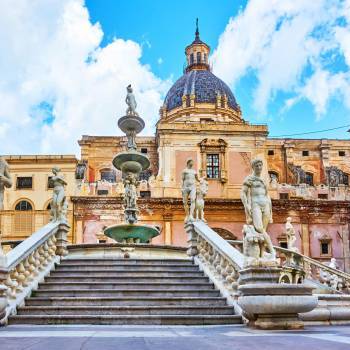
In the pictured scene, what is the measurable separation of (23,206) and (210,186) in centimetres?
1451

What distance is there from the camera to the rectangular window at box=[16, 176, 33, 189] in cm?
4106

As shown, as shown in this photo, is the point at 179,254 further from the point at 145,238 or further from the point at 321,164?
the point at 321,164

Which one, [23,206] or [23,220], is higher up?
[23,206]

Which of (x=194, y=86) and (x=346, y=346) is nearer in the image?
(x=346, y=346)

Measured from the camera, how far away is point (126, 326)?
28.0 ft

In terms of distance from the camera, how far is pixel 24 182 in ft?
135

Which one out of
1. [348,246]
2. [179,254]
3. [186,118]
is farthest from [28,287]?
[186,118]

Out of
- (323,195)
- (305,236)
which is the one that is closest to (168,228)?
(305,236)

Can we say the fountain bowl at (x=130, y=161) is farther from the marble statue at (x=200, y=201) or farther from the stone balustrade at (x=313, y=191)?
the stone balustrade at (x=313, y=191)

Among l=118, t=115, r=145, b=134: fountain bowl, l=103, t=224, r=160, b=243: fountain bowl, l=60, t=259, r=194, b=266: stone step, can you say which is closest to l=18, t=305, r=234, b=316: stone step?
l=60, t=259, r=194, b=266: stone step

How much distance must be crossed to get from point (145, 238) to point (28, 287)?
23.1 ft

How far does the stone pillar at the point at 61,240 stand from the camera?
1315 cm

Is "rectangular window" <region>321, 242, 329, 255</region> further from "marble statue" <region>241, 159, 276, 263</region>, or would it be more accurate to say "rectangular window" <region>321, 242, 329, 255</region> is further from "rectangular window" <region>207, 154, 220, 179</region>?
"marble statue" <region>241, 159, 276, 263</region>

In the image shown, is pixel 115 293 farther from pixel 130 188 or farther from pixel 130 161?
pixel 130 161
